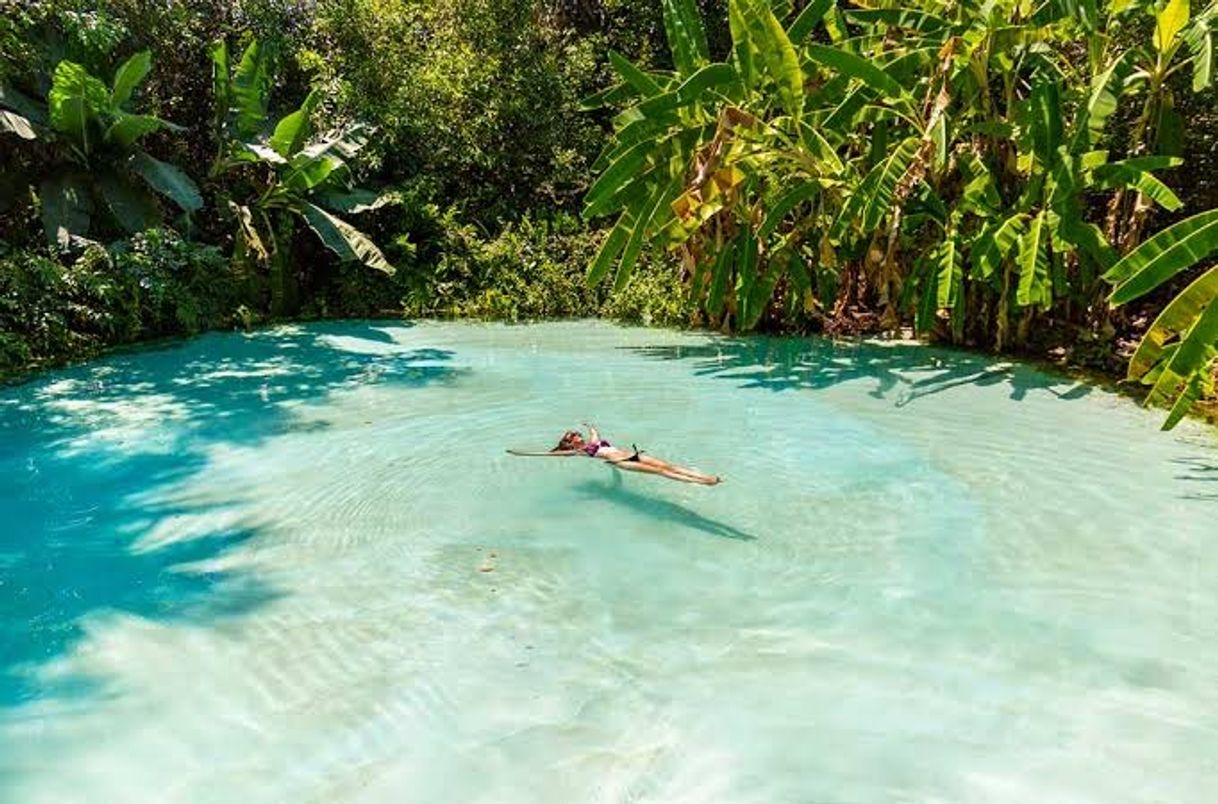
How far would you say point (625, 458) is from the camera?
5309 mm

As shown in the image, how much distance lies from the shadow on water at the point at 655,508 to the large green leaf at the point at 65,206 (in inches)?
326

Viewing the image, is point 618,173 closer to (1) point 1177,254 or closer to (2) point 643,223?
(2) point 643,223

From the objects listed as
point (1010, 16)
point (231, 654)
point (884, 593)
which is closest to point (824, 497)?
point (884, 593)

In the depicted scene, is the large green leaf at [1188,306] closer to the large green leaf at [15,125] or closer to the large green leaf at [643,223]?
the large green leaf at [643,223]

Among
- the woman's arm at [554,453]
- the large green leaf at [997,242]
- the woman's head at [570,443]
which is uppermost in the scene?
the large green leaf at [997,242]

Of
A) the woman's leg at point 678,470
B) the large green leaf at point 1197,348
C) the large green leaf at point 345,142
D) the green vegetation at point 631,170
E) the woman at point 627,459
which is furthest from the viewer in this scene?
the large green leaf at point 345,142

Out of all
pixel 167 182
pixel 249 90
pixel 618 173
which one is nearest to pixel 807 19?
pixel 618 173

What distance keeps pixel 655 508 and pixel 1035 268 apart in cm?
471

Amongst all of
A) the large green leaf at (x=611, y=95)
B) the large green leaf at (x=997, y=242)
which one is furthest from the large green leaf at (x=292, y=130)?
the large green leaf at (x=997, y=242)

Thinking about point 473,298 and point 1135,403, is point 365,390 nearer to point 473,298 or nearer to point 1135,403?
point 473,298

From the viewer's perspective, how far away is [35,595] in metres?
4.05

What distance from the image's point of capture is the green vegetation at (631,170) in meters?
7.86

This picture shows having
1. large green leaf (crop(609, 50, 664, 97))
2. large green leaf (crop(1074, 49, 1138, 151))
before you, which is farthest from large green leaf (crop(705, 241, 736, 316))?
large green leaf (crop(1074, 49, 1138, 151))

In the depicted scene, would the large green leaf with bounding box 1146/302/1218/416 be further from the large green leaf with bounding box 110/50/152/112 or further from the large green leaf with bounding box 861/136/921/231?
the large green leaf with bounding box 110/50/152/112
